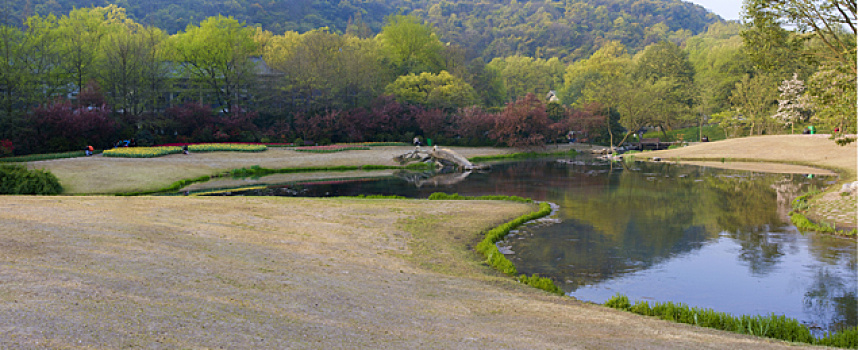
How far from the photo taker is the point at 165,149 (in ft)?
121

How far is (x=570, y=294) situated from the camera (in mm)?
10227

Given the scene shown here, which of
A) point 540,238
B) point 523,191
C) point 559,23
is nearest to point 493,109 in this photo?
point 523,191

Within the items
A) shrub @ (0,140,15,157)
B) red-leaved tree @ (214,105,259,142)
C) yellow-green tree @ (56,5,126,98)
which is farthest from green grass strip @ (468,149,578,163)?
yellow-green tree @ (56,5,126,98)

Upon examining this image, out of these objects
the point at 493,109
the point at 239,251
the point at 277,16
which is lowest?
the point at 239,251

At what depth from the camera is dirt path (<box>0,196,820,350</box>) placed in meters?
5.84

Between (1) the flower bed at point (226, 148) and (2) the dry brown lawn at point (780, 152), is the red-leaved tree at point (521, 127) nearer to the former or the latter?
(2) the dry brown lawn at point (780, 152)

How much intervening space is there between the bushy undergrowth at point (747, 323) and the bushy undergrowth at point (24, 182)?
67.5ft

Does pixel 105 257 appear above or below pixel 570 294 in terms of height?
above

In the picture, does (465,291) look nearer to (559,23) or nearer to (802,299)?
(802,299)

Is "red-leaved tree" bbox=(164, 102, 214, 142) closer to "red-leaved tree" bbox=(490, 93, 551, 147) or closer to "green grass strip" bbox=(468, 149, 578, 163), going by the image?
"green grass strip" bbox=(468, 149, 578, 163)

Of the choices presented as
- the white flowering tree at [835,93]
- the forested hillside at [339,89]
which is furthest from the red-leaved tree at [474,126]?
the white flowering tree at [835,93]

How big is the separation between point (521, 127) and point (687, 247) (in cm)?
4089

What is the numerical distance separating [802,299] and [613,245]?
4.73 meters

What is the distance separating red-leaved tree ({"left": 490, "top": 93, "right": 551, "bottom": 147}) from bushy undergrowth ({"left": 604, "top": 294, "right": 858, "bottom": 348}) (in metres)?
45.9
